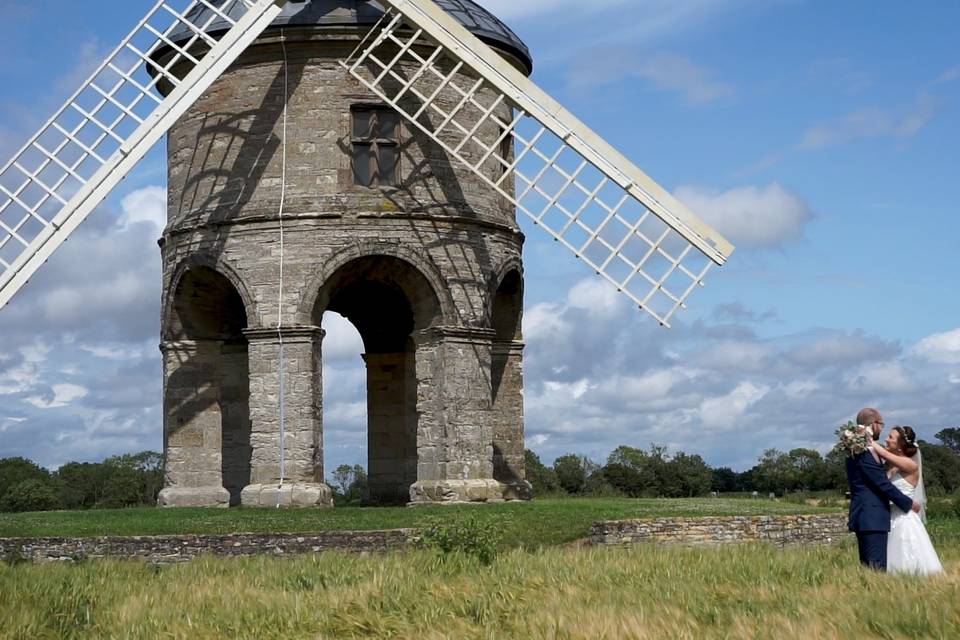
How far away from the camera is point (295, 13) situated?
2611cm

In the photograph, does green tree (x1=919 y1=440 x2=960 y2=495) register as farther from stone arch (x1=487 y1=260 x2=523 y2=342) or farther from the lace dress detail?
the lace dress detail

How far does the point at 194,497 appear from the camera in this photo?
27.7m

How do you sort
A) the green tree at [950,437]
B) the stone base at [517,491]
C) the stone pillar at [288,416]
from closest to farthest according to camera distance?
the stone pillar at [288,416] < the stone base at [517,491] < the green tree at [950,437]

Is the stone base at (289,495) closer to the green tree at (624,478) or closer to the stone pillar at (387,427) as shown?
the stone pillar at (387,427)

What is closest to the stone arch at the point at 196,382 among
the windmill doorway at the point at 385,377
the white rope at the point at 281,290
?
the white rope at the point at 281,290

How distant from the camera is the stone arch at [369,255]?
25.8 meters

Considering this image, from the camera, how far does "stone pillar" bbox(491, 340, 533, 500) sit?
28656 mm

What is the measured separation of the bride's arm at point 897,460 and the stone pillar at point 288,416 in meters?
13.7

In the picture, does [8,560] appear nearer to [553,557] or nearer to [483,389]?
[553,557]

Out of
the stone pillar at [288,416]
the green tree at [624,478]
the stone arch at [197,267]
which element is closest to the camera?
the stone pillar at [288,416]

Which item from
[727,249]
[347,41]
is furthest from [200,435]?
[727,249]

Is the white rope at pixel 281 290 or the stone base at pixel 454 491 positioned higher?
the white rope at pixel 281 290

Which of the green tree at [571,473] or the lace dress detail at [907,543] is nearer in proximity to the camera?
the lace dress detail at [907,543]

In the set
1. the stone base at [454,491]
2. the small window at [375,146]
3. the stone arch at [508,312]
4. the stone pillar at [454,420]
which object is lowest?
the stone base at [454,491]
